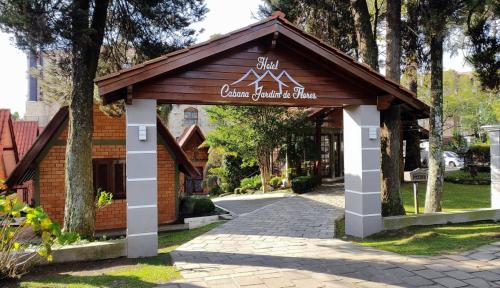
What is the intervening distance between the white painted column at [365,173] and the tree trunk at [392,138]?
1.23 metres

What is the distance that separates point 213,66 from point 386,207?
17.9 ft

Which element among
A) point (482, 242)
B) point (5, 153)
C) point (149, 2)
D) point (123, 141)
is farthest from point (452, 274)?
point (5, 153)

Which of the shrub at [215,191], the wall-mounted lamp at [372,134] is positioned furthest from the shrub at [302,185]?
the shrub at [215,191]

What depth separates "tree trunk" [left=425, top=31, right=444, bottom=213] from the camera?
9656mm

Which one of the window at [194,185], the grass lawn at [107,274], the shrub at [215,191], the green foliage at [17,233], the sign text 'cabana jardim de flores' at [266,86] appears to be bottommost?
the shrub at [215,191]

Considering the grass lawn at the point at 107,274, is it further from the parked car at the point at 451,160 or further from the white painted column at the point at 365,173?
the parked car at the point at 451,160

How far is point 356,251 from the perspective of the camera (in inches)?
273

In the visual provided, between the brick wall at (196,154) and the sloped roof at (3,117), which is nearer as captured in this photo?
the sloped roof at (3,117)

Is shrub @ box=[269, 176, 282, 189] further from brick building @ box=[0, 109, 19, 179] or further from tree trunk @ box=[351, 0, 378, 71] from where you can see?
brick building @ box=[0, 109, 19, 179]

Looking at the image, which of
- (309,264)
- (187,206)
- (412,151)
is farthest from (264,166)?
(309,264)

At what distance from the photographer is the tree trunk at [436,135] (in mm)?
9656

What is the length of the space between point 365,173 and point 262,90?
9.41ft

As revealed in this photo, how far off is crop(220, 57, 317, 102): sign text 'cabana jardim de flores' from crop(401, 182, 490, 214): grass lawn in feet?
19.7

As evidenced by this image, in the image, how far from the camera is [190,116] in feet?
119
